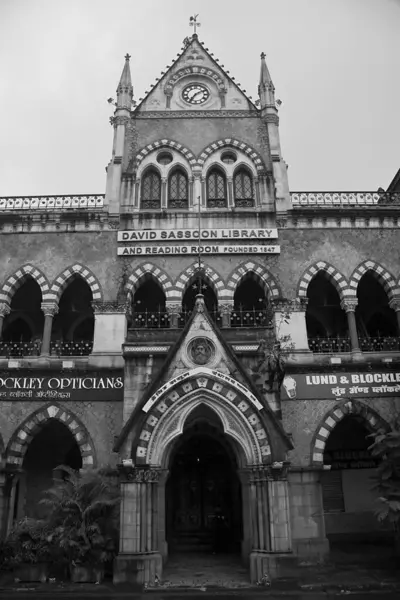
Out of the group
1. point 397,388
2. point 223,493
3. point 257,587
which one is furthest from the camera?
point 223,493

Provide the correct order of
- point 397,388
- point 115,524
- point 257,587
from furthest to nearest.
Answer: point 397,388, point 115,524, point 257,587

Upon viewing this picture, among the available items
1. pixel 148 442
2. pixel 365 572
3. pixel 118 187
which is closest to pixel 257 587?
pixel 365 572

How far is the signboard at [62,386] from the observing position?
58.2 ft

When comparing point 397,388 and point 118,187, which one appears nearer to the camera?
point 397,388

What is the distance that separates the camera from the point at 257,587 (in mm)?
12961

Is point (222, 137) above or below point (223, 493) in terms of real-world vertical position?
above

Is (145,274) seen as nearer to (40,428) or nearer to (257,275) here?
(257,275)

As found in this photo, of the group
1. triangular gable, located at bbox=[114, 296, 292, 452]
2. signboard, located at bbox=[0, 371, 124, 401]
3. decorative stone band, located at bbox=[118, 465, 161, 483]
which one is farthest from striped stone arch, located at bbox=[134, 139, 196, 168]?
decorative stone band, located at bbox=[118, 465, 161, 483]

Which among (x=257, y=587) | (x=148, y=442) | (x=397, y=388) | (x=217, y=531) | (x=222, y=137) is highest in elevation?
(x=222, y=137)

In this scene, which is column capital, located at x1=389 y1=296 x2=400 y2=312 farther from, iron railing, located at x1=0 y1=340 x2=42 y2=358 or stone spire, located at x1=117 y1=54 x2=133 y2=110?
stone spire, located at x1=117 y1=54 x2=133 y2=110

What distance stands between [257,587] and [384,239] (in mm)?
13404

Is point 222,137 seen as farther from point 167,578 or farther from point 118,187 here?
point 167,578

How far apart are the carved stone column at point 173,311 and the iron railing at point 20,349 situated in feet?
16.7

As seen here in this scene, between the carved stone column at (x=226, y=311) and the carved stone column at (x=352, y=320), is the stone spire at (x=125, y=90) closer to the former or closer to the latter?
the carved stone column at (x=226, y=311)
